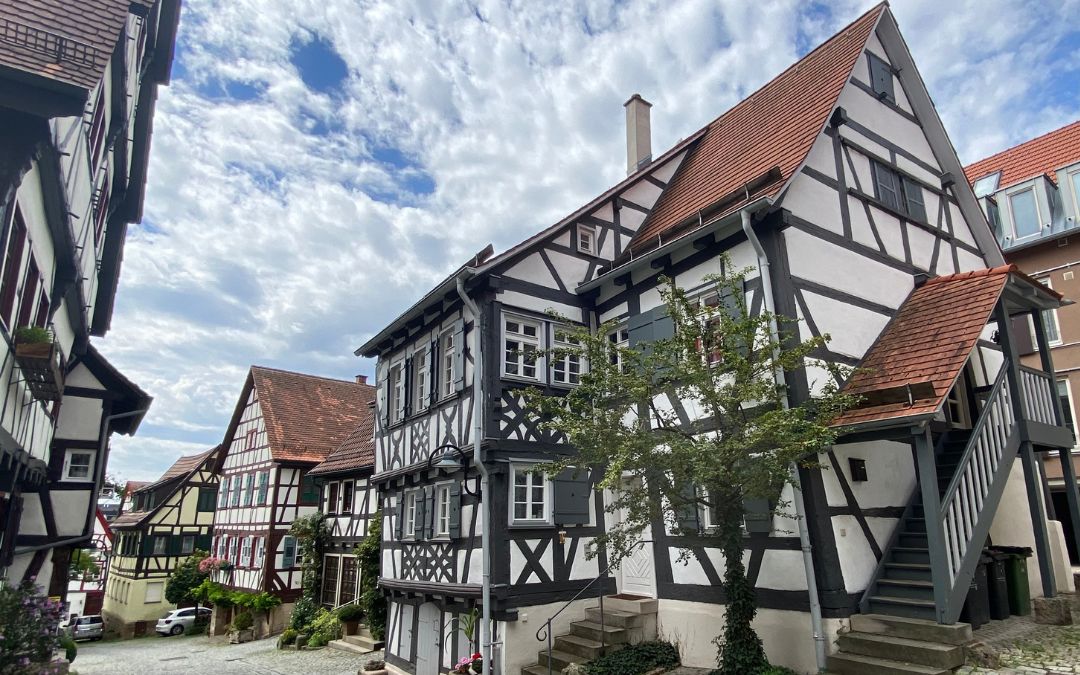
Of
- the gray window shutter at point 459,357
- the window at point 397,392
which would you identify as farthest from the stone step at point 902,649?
the window at point 397,392

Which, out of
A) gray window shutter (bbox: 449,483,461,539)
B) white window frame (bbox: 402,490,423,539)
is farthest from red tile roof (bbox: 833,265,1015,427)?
white window frame (bbox: 402,490,423,539)

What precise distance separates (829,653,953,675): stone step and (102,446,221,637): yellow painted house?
102 feet

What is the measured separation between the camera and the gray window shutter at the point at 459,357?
43.4ft

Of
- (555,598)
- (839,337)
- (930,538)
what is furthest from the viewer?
(555,598)

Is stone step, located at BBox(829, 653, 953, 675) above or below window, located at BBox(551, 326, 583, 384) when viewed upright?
below

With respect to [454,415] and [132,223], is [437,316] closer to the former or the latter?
[454,415]

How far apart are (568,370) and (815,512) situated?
5623mm

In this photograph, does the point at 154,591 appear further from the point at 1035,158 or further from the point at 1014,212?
the point at 1035,158

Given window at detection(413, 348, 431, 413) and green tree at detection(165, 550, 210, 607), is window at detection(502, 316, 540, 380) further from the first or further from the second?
green tree at detection(165, 550, 210, 607)

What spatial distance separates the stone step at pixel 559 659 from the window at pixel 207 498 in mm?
29516

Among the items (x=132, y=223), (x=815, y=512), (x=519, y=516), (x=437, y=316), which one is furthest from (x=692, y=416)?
(x=132, y=223)

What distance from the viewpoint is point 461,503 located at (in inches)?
507

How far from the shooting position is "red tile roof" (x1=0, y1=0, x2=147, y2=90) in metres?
5.73

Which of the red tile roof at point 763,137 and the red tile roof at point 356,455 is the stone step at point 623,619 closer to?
the red tile roof at point 763,137
